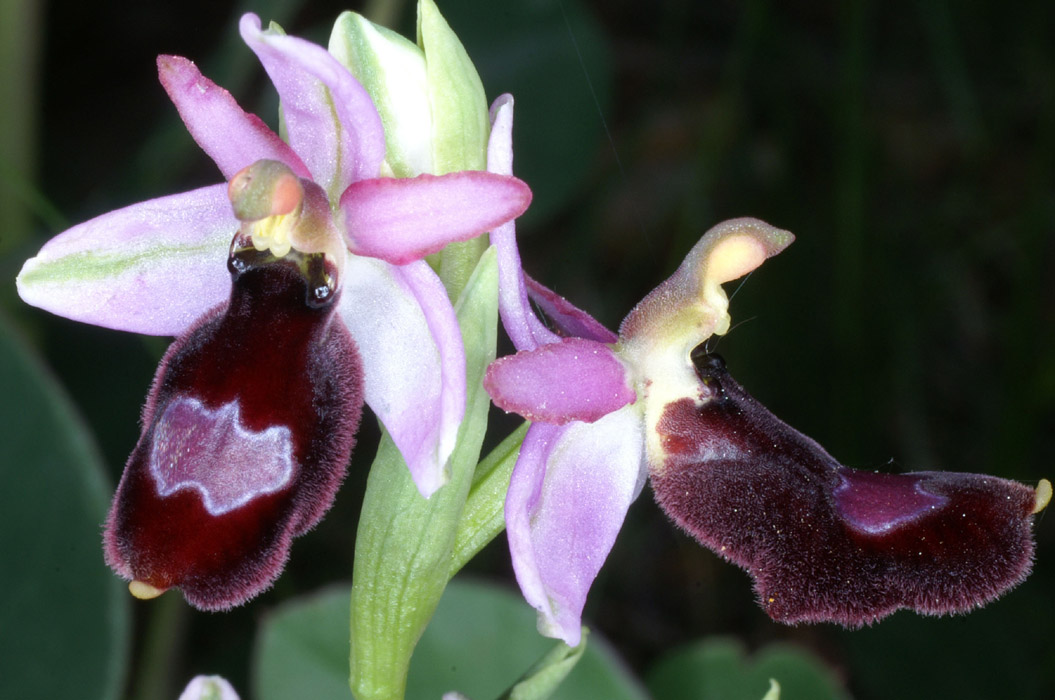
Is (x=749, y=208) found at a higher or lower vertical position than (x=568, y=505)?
lower

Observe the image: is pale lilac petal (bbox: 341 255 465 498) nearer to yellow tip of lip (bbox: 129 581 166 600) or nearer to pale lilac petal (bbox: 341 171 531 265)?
pale lilac petal (bbox: 341 171 531 265)

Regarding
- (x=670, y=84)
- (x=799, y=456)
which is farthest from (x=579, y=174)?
(x=799, y=456)

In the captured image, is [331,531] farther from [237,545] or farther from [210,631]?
[237,545]

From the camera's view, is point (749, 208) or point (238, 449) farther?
point (749, 208)

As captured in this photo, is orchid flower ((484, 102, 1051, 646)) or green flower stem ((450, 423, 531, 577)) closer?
orchid flower ((484, 102, 1051, 646))

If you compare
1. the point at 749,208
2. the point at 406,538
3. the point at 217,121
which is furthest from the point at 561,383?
the point at 749,208

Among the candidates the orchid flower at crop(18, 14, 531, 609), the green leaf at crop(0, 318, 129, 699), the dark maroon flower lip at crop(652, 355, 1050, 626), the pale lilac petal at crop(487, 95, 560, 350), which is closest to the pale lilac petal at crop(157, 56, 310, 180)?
the orchid flower at crop(18, 14, 531, 609)

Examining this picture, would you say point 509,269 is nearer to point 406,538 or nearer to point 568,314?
point 568,314
